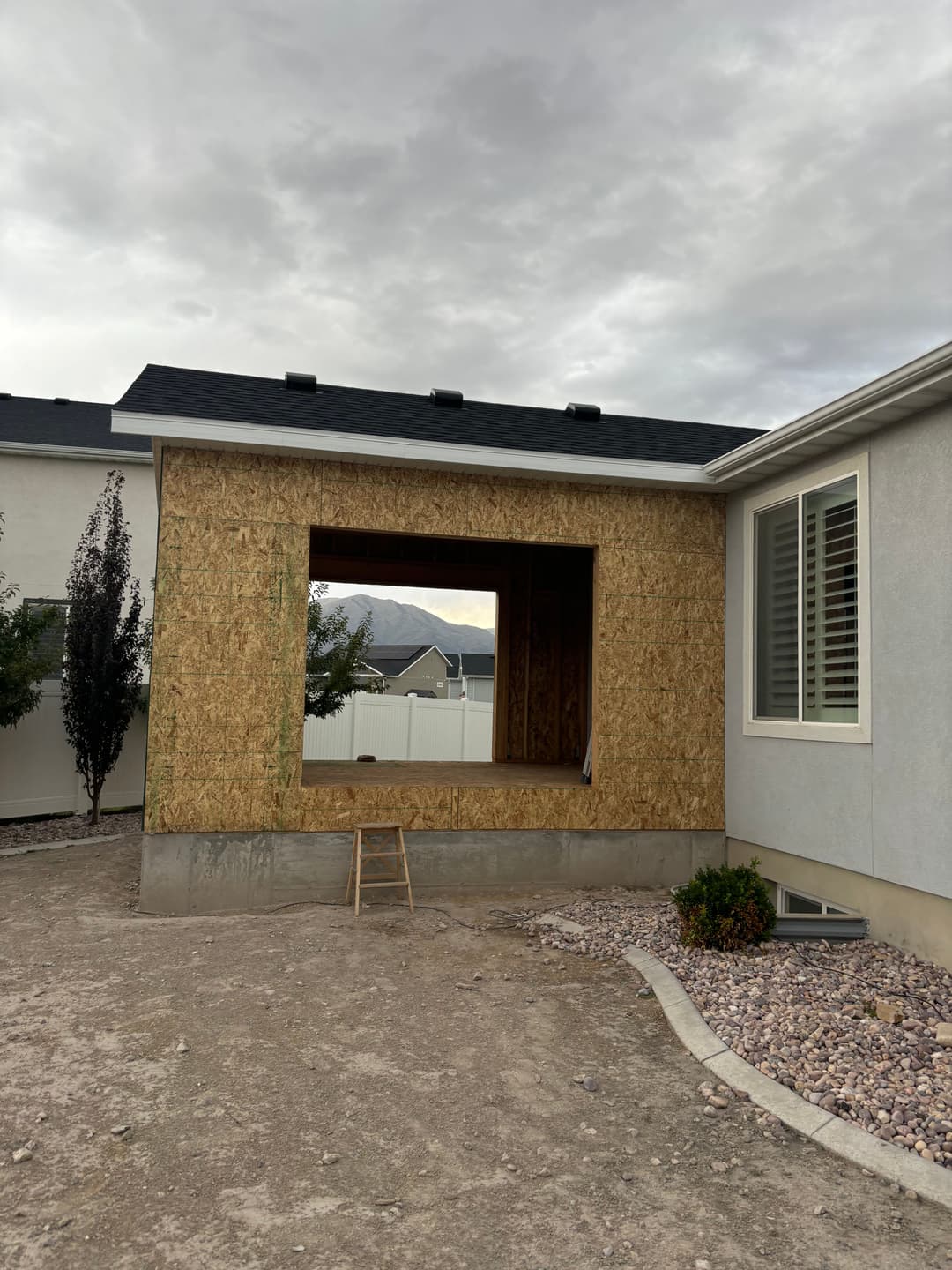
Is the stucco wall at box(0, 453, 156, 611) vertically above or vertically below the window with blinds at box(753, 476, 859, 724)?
above

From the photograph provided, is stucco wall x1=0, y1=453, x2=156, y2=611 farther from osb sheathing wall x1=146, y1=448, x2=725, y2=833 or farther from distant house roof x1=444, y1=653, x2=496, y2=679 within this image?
distant house roof x1=444, y1=653, x2=496, y2=679

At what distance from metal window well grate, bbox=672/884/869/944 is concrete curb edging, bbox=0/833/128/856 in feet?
26.0

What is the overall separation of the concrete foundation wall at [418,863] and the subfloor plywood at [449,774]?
1.69ft

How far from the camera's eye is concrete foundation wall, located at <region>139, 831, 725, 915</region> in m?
6.71

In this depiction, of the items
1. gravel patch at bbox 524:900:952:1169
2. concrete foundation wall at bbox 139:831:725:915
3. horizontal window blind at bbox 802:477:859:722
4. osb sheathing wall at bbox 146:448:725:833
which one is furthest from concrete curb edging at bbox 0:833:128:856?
horizontal window blind at bbox 802:477:859:722

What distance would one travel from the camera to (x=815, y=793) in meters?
6.41

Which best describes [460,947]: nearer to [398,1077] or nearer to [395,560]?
[398,1077]

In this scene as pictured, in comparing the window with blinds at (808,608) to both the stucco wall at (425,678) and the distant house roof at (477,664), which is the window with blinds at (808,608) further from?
the distant house roof at (477,664)

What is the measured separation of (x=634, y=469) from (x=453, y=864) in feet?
12.7

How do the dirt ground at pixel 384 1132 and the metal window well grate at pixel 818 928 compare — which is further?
the metal window well grate at pixel 818 928

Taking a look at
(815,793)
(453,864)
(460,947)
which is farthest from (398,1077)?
(815,793)

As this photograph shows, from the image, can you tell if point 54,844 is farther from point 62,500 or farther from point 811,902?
point 811,902

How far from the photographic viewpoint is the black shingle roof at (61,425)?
14.4 metres

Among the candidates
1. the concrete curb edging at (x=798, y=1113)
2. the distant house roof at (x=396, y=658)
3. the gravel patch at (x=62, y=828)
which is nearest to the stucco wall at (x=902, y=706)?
the concrete curb edging at (x=798, y=1113)
